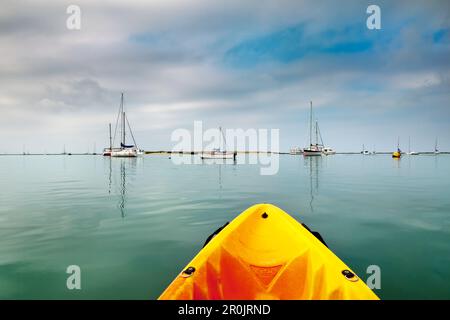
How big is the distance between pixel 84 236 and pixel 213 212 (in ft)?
16.4

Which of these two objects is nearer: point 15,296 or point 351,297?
point 351,297

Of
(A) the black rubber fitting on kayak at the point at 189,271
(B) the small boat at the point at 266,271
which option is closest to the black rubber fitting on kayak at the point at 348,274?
(B) the small boat at the point at 266,271

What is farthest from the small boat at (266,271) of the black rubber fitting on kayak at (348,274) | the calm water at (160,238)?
the calm water at (160,238)

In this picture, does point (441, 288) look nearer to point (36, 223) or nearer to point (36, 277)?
point (36, 277)

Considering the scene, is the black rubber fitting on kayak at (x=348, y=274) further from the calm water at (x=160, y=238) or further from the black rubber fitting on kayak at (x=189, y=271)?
the calm water at (x=160, y=238)

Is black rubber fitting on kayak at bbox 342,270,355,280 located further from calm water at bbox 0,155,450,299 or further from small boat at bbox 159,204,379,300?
calm water at bbox 0,155,450,299

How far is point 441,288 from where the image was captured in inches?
193

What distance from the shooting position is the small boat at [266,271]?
3.20 m

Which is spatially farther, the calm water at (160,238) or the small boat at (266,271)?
the calm water at (160,238)

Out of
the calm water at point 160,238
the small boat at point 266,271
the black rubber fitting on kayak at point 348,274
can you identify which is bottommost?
the calm water at point 160,238

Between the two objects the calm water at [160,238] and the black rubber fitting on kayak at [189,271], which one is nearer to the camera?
the black rubber fitting on kayak at [189,271]

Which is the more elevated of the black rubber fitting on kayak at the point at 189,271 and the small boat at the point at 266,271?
the black rubber fitting on kayak at the point at 189,271

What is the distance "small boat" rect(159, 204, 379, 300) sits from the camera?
3205 mm
